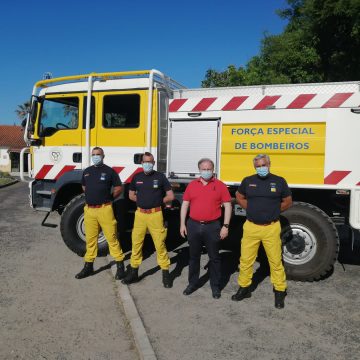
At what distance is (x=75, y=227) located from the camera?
22.0ft

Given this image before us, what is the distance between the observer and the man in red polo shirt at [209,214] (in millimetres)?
4891

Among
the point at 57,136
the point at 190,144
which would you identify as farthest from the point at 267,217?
the point at 57,136

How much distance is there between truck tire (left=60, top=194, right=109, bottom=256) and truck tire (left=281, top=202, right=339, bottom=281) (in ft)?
9.92

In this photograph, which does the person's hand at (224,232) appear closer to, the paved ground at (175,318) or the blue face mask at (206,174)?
the blue face mask at (206,174)

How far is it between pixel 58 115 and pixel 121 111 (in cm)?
126

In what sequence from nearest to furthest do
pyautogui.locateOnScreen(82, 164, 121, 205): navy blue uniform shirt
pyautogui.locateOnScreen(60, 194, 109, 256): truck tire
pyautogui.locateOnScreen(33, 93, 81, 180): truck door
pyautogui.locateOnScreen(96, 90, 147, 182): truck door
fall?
pyautogui.locateOnScreen(82, 164, 121, 205): navy blue uniform shirt < pyautogui.locateOnScreen(96, 90, 147, 182): truck door < pyautogui.locateOnScreen(60, 194, 109, 256): truck tire < pyautogui.locateOnScreen(33, 93, 81, 180): truck door

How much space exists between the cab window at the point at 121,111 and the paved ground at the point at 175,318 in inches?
92.3

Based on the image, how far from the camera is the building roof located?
49094 millimetres

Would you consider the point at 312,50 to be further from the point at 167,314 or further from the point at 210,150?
the point at 167,314

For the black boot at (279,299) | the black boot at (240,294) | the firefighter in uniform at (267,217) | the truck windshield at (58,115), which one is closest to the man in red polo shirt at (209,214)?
the black boot at (240,294)

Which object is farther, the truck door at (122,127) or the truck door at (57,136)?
the truck door at (57,136)

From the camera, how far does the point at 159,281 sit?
5.61 metres

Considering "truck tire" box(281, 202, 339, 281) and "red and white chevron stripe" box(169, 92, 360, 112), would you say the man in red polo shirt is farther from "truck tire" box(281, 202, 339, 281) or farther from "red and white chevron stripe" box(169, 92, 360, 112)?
"red and white chevron stripe" box(169, 92, 360, 112)

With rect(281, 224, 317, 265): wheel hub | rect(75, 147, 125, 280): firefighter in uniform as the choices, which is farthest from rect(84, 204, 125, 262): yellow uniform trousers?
rect(281, 224, 317, 265): wheel hub
